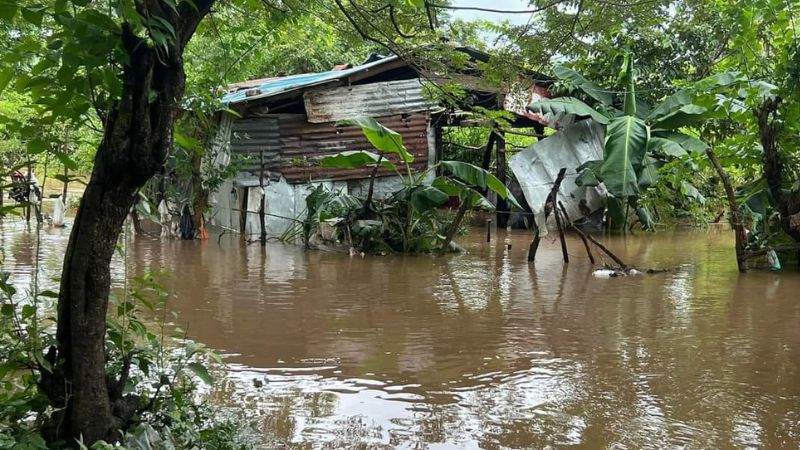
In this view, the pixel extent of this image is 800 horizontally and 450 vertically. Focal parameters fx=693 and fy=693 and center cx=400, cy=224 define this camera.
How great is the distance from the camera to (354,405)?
446 cm

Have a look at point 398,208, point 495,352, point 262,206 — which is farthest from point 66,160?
point 262,206

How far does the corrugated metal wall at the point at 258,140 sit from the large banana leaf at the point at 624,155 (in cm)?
760

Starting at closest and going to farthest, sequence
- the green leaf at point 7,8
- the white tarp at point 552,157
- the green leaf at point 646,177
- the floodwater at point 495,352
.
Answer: the green leaf at point 7,8 < the floodwater at point 495,352 < the green leaf at point 646,177 < the white tarp at point 552,157

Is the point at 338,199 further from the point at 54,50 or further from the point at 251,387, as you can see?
the point at 54,50

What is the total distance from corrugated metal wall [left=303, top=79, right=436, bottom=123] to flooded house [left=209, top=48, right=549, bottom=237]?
21 mm

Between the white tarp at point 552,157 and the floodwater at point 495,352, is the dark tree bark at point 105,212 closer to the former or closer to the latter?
the floodwater at point 495,352

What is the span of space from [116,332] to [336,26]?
318 cm

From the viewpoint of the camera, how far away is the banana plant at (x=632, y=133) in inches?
380

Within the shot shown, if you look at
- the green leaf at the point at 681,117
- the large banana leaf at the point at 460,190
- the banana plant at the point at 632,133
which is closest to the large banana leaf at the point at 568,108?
the banana plant at the point at 632,133

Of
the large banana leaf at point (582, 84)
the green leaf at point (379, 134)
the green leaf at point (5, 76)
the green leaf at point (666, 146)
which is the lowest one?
the green leaf at point (5, 76)

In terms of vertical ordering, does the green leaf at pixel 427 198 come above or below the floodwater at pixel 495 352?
above

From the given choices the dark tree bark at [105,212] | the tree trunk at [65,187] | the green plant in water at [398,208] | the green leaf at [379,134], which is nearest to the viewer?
the dark tree bark at [105,212]

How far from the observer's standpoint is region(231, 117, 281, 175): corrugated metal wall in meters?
15.2

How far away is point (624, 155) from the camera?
977cm
